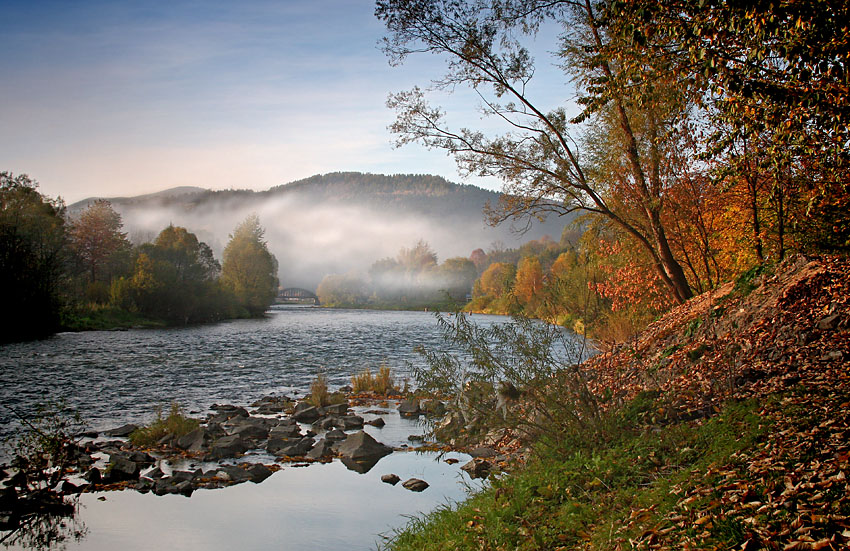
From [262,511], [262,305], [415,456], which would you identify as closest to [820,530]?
[262,511]

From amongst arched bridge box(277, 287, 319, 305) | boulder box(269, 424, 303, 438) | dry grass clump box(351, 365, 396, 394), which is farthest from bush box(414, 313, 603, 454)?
arched bridge box(277, 287, 319, 305)

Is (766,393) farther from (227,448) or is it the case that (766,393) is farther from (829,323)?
(227,448)

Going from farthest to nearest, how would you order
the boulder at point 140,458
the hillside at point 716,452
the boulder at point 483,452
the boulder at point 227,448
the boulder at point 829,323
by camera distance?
the boulder at point 227,448, the boulder at point 483,452, the boulder at point 140,458, the boulder at point 829,323, the hillside at point 716,452

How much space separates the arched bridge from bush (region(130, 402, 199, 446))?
14547 centimetres

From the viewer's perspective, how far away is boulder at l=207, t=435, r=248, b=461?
12.6 m

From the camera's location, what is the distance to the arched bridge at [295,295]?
6339 inches

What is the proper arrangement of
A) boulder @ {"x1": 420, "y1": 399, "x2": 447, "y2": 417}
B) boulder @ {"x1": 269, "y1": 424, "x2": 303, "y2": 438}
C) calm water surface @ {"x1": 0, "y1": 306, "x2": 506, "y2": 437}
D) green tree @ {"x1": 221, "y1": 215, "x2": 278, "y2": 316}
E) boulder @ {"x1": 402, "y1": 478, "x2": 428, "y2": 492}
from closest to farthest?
boulder @ {"x1": 420, "y1": 399, "x2": 447, "y2": 417} < boulder @ {"x1": 402, "y1": 478, "x2": 428, "y2": 492} < boulder @ {"x1": 269, "y1": 424, "x2": 303, "y2": 438} < calm water surface @ {"x1": 0, "y1": 306, "x2": 506, "y2": 437} < green tree @ {"x1": 221, "y1": 215, "x2": 278, "y2": 316}

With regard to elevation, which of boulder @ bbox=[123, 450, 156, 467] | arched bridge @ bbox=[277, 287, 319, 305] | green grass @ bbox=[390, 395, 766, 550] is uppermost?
green grass @ bbox=[390, 395, 766, 550]

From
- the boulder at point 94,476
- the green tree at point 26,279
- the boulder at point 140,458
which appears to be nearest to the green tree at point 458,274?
the green tree at point 26,279

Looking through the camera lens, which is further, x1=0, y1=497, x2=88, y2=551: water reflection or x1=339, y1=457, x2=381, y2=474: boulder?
x1=339, y1=457, x2=381, y2=474: boulder

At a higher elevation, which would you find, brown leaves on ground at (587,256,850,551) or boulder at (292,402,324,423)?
brown leaves on ground at (587,256,850,551)

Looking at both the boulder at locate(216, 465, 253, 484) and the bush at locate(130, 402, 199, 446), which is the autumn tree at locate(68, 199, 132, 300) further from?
the boulder at locate(216, 465, 253, 484)

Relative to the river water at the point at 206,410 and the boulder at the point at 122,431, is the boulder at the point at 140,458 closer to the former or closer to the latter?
the river water at the point at 206,410

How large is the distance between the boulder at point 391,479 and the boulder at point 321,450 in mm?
2043
